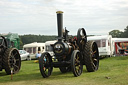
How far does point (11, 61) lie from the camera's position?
1048 centimetres

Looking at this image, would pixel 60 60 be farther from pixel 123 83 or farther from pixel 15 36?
pixel 15 36

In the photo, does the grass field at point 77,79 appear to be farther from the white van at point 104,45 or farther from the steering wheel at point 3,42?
the white van at point 104,45

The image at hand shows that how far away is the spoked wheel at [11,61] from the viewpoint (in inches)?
386

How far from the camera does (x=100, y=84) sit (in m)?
6.48

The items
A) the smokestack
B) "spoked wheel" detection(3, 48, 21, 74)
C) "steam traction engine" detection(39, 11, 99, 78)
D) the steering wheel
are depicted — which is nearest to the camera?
"steam traction engine" detection(39, 11, 99, 78)

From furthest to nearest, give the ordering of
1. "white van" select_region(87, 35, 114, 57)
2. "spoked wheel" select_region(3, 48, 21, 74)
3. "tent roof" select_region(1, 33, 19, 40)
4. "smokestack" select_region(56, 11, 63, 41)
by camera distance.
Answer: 1. "tent roof" select_region(1, 33, 19, 40)
2. "white van" select_region(87, 35, 114, 57)
3. "spoked wheel" select_region(3, 48, 21, 74)
4. "smokestack" select_region(56, 11, 63, 41)

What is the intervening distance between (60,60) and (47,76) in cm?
84

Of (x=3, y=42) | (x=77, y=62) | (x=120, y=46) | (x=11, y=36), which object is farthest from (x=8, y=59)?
(x=120, y=46)

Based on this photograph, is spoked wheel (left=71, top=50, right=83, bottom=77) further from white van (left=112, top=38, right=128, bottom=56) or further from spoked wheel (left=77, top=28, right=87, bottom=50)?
white van (left=112, top=38, right=128, bottom=56)

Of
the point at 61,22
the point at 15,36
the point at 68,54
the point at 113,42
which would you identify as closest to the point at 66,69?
the point at 68,54

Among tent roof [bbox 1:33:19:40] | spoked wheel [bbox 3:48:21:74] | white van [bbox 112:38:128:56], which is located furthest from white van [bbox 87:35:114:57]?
spoked wheel [bbox 3:48:21:74]

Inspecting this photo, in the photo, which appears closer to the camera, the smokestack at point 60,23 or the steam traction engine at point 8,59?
the smokestack at point 60,23

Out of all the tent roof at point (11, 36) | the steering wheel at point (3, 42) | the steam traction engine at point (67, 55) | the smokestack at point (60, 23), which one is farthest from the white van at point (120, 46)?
the smokestack at point (60, 23)

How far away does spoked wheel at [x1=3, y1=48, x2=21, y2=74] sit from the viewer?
9812mm
